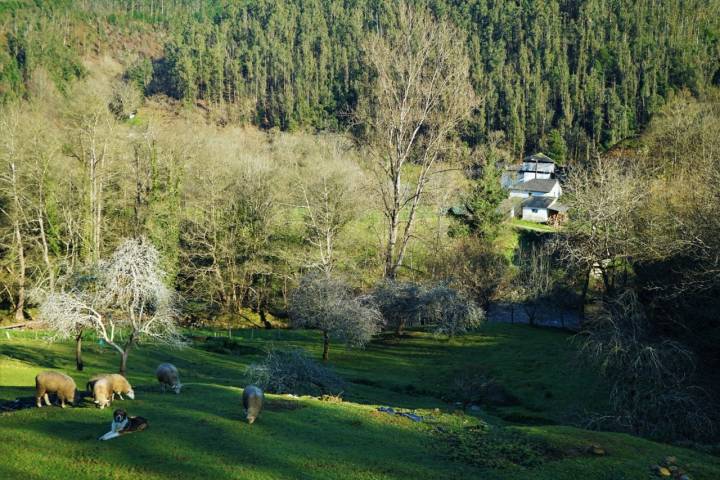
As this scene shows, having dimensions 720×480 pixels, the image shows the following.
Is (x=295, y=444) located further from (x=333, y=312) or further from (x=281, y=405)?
(x=333, y=312)

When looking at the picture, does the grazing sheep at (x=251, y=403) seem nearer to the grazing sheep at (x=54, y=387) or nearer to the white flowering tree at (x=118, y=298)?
the grazing sheep at (x=54, y=387)

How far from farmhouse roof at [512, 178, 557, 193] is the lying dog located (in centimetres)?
10058

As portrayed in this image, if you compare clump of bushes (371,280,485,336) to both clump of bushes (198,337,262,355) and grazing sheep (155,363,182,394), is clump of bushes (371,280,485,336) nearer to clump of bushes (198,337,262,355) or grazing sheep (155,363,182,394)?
clump of bushes (198,337,262,355)

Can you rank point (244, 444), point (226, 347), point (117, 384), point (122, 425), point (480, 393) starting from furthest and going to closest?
point (226, 347) → point (480, 393) → point (117, 384) → point (244, 444) → point (122, 425)

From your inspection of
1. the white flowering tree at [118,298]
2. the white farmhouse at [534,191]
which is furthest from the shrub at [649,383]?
the white farmhouse at [534,191]

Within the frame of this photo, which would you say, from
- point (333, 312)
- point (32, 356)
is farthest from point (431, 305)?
point (32, 356)

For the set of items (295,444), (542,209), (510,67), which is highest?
(510,67)

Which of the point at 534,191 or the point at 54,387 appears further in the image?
the point at 534,191

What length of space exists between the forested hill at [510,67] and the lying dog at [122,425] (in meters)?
131

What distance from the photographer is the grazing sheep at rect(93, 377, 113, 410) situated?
18281mm

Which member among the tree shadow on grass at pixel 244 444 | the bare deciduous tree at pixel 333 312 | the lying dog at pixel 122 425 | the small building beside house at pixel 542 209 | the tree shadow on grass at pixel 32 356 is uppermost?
the small building beside house at pixel 542 209

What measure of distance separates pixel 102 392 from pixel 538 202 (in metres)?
93.7

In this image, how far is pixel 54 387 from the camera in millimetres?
18266

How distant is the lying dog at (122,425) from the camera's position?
51.7ft
